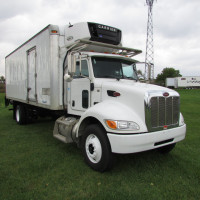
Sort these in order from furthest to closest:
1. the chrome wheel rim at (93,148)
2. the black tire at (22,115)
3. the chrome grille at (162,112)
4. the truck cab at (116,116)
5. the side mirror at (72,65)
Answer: the black tire at (22,115) → the side mirror at (72,65) → the chrome wheel rim at (93,148) → the chrome grille at (162,112) → the truck cab at (116,116)

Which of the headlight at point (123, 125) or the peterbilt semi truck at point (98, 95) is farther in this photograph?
the peterbilt semi truck at point (98, 95)

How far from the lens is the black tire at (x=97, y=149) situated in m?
3.67

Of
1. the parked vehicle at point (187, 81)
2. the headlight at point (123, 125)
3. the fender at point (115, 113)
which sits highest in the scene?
the parked vehicle at point (187, 81)

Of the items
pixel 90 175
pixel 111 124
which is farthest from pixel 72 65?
pixel 90 175

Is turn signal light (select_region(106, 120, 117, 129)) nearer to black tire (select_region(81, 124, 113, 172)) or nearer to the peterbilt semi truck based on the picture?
the peterbilt semi truck

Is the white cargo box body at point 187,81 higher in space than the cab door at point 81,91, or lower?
higher

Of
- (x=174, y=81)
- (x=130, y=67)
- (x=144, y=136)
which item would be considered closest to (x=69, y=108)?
(x=130, y=67)

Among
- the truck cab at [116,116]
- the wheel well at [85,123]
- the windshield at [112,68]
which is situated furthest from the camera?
the windshield at [112,68]

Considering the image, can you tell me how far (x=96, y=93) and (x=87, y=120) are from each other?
0.67m

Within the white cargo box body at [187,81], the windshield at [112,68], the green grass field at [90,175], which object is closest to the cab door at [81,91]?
the windshield at [112,68]

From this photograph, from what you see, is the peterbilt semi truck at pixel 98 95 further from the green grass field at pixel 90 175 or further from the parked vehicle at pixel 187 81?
the parked vehicle at pixel 187 81

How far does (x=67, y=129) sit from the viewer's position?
4.87m

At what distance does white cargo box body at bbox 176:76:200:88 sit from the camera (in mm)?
55375

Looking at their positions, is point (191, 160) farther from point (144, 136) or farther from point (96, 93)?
point (96, 93)
